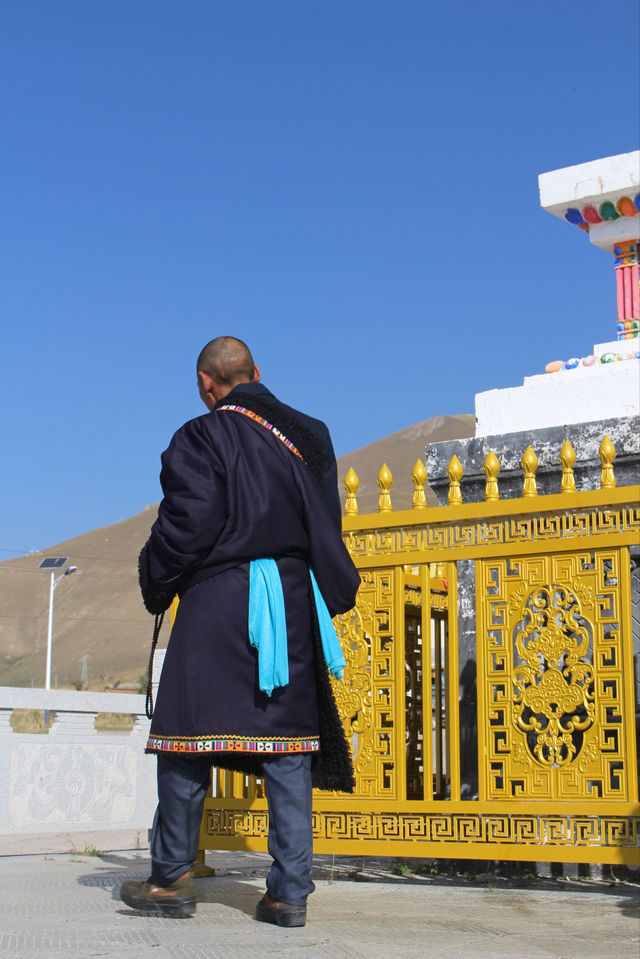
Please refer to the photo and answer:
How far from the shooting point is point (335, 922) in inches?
142

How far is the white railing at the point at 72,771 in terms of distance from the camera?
27.0 feet

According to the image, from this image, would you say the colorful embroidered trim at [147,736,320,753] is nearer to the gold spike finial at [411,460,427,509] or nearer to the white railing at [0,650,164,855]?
the gold spike finial at [411,460,427,509]

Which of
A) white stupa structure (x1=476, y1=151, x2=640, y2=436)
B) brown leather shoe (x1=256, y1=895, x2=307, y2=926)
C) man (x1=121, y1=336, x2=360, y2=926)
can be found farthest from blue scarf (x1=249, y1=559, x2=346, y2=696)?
white stupa structure (x1=476, y1=151, x2=640, y2=436)

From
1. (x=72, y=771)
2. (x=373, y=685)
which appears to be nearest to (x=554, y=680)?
(x=373, y=685)

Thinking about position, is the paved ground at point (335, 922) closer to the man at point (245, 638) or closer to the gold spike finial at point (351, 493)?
the man at point (245, 638)

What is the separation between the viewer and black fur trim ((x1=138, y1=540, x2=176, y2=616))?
363 cm

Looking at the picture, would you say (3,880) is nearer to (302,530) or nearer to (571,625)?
(302,530)

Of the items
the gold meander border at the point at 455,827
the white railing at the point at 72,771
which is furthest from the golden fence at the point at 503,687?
the white railing at the point at 72,771

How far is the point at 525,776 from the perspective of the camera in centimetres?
447

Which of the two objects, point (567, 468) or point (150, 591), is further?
point (567, 468)

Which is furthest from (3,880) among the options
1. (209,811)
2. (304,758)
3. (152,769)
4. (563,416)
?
(152,769)

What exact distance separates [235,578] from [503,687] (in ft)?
5.31

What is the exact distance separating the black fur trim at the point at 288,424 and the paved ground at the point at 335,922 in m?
1.45

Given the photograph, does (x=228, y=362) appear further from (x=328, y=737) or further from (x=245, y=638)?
(x=328, y=737)
